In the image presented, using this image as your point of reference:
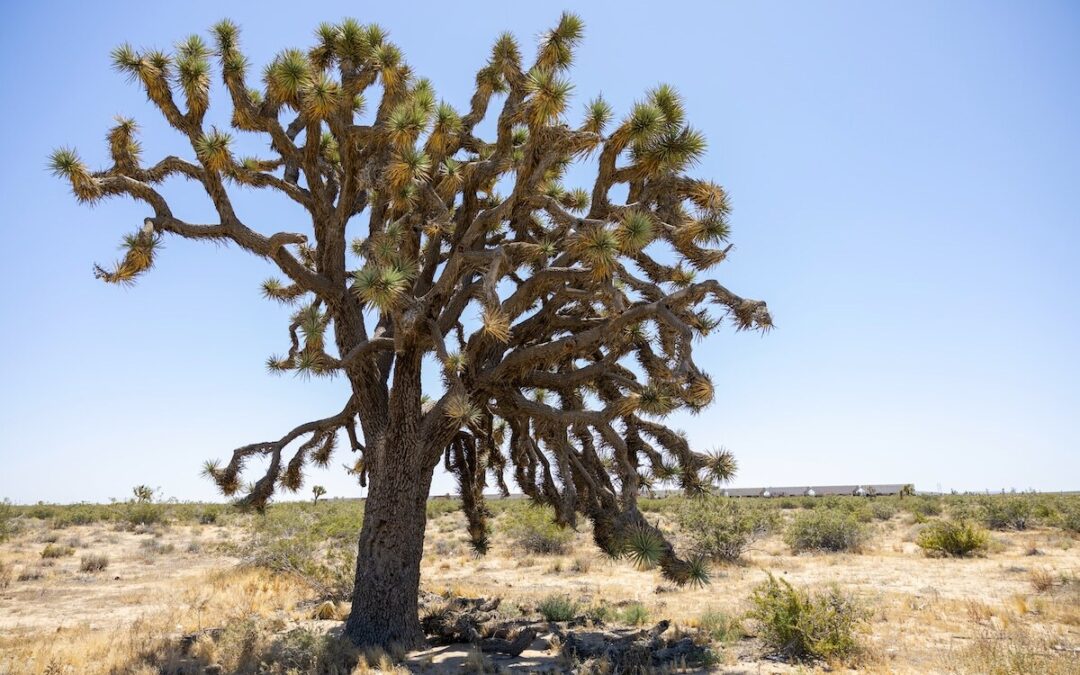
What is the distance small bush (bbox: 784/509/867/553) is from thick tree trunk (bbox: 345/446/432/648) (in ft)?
46.8

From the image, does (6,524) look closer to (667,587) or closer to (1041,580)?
(667,587)

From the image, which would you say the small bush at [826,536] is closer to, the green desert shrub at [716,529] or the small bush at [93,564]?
the green desert shrub at [716,529]

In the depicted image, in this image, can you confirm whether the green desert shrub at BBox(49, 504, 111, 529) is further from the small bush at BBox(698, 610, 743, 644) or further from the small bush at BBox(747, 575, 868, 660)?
the small bush at BBox(747, 575, 868, 660)

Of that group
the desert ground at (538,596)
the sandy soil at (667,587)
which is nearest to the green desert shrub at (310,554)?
the desert ground at (538,596)

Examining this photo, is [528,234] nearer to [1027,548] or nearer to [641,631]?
[641,631]

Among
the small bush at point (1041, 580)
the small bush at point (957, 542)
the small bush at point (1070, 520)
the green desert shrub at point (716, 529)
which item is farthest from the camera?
the small bush at point (1070, 520)

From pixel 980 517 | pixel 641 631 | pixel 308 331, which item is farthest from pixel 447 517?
pixel 308 331

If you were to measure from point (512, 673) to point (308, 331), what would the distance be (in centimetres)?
433

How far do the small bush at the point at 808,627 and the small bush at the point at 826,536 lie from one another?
11.2 m

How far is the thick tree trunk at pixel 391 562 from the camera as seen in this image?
8.14 metres

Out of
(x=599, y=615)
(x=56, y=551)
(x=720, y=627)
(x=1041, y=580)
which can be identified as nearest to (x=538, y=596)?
(x=599, y=615)

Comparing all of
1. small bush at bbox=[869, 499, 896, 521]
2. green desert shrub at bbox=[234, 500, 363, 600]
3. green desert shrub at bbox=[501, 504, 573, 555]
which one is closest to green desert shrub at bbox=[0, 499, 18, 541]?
green desert shrub at bbox=[234, 500, 363, 600]

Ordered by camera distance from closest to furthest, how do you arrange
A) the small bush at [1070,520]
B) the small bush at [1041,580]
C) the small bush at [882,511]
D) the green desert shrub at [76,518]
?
1. the small bush at [1041,580]
2. the small bush at [1070,520]
3. the small bush at [882,511]
4. the green desert shrub at [76,518]

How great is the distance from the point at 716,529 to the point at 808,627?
10443 millimetres
